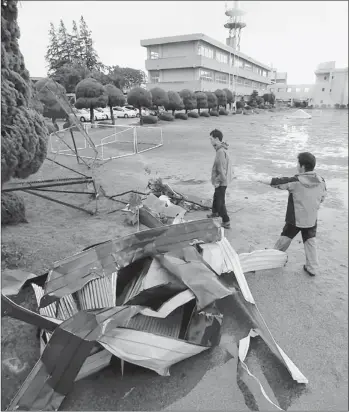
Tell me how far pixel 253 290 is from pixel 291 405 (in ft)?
4.58

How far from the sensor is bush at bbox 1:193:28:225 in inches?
200

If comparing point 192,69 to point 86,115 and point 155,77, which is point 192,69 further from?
point 86,115

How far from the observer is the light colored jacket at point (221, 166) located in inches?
207

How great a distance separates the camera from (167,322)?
2496 mm

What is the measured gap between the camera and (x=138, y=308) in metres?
2.31

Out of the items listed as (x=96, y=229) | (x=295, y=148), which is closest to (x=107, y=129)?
(x=295, y=148)

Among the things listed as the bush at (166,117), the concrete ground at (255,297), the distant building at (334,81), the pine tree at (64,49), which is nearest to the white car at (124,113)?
the bush at (166,117)

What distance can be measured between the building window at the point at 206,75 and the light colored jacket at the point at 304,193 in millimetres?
41413

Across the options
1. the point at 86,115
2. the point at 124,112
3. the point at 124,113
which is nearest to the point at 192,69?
the point at 124,112

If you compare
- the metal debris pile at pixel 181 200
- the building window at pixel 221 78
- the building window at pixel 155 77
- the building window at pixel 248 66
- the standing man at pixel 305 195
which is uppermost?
the building window at pixel 248 66

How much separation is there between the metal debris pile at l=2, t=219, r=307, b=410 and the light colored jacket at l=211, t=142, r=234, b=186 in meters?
2.26

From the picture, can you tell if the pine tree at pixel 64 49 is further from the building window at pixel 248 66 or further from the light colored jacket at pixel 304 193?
the building window at pixel 248 66

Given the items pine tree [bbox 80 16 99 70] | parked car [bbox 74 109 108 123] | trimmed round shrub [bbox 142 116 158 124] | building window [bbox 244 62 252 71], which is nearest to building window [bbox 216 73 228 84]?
building window [bbox 244 62 252 71]

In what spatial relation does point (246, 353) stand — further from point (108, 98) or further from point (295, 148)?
point (108, 98)
